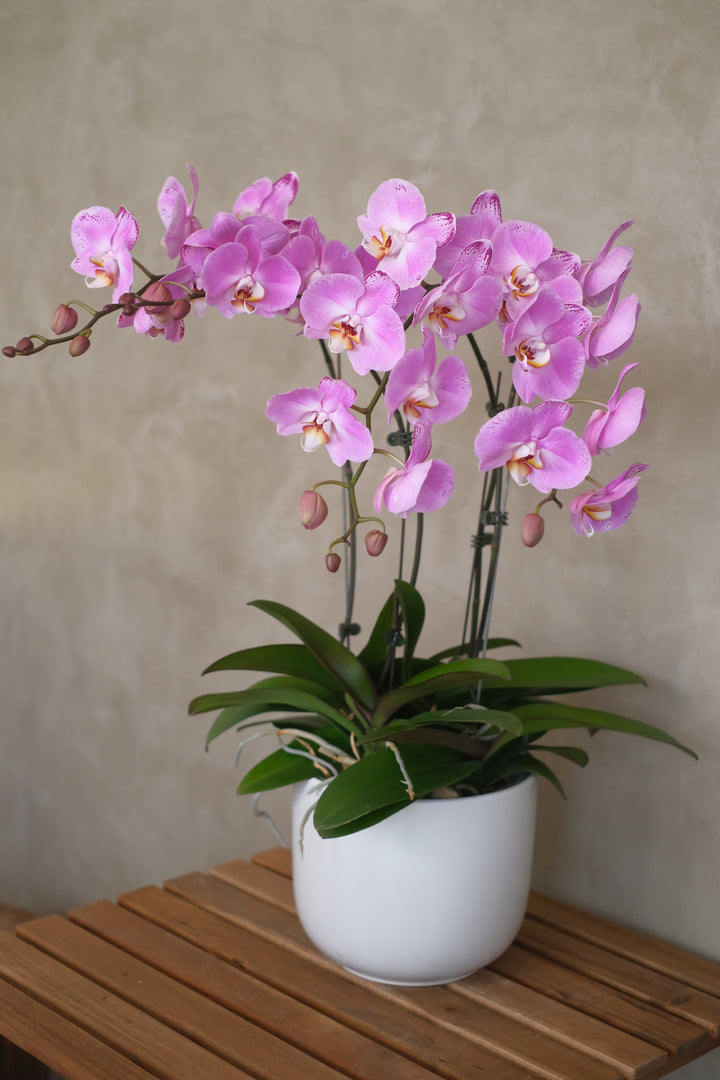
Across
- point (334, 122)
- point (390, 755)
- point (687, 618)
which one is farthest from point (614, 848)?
point (334, 122)

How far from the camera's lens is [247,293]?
855 mm

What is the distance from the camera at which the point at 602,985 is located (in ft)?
3.59

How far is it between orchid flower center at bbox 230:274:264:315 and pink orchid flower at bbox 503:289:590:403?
0.70ft

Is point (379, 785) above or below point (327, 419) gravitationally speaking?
below

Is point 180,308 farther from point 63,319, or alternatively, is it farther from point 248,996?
point 248,996

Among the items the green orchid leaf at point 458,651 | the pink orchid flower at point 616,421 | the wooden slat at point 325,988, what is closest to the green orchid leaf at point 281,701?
the green orchid leaf at point 458,651

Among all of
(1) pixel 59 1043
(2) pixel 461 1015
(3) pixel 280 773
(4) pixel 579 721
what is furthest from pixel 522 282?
(1) pixel 59 1043

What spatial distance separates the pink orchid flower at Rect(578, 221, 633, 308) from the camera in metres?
0.88

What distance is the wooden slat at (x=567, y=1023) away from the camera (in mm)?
949

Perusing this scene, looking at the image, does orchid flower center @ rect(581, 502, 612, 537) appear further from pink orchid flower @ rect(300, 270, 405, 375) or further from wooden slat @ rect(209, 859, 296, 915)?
wooden slat @ rect(209, 859, 296, 915)

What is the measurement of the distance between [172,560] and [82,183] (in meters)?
0.72

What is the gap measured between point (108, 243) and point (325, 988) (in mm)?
781

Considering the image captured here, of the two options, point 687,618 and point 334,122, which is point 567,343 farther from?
point 334,122

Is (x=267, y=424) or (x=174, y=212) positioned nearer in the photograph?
(x=174, y=212)
